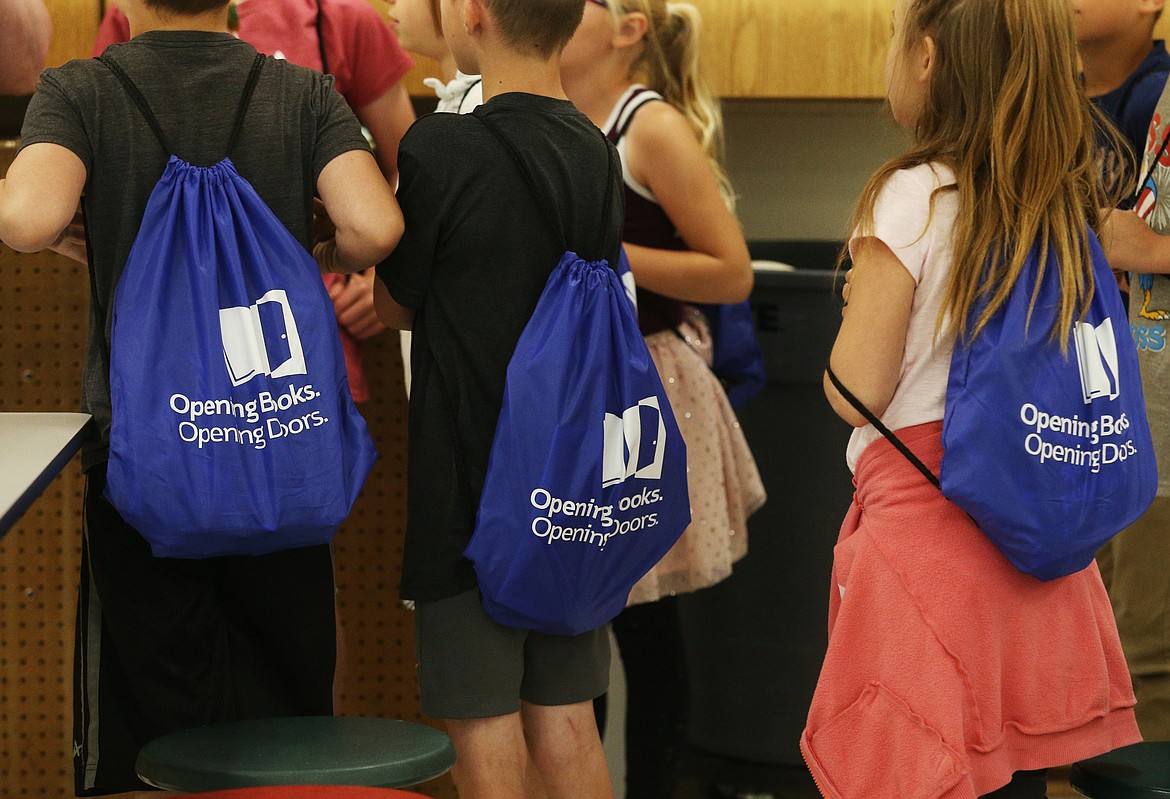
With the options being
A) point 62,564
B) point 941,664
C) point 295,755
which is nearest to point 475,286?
point 295,755

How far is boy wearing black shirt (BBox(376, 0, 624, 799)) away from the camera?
5.39 ft

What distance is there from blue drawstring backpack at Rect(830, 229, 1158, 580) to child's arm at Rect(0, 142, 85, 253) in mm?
1024

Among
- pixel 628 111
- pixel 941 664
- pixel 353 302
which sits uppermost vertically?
pixel 628 111

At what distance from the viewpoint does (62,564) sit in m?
2.49

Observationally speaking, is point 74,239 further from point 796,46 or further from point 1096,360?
point 796,46

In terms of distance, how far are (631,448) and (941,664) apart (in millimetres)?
439

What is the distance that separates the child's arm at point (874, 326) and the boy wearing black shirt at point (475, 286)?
1.13 feet

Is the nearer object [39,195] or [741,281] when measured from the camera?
[39,195]

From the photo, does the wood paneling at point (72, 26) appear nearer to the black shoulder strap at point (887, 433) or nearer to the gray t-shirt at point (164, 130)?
the gray t-shirt at point (164, 130)

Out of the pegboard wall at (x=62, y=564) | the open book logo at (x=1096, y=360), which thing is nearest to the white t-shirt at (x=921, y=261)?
the open book logo at (x=1096, y=360)

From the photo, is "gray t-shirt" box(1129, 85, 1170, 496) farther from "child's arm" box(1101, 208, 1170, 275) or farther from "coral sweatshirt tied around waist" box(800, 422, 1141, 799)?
"coral sweatshirt tied around waist" box(800, 422, 1141, 799)

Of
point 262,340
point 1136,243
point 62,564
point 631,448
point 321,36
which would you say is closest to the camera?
point 262,340

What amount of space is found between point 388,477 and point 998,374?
1.40m

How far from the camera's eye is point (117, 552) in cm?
166
